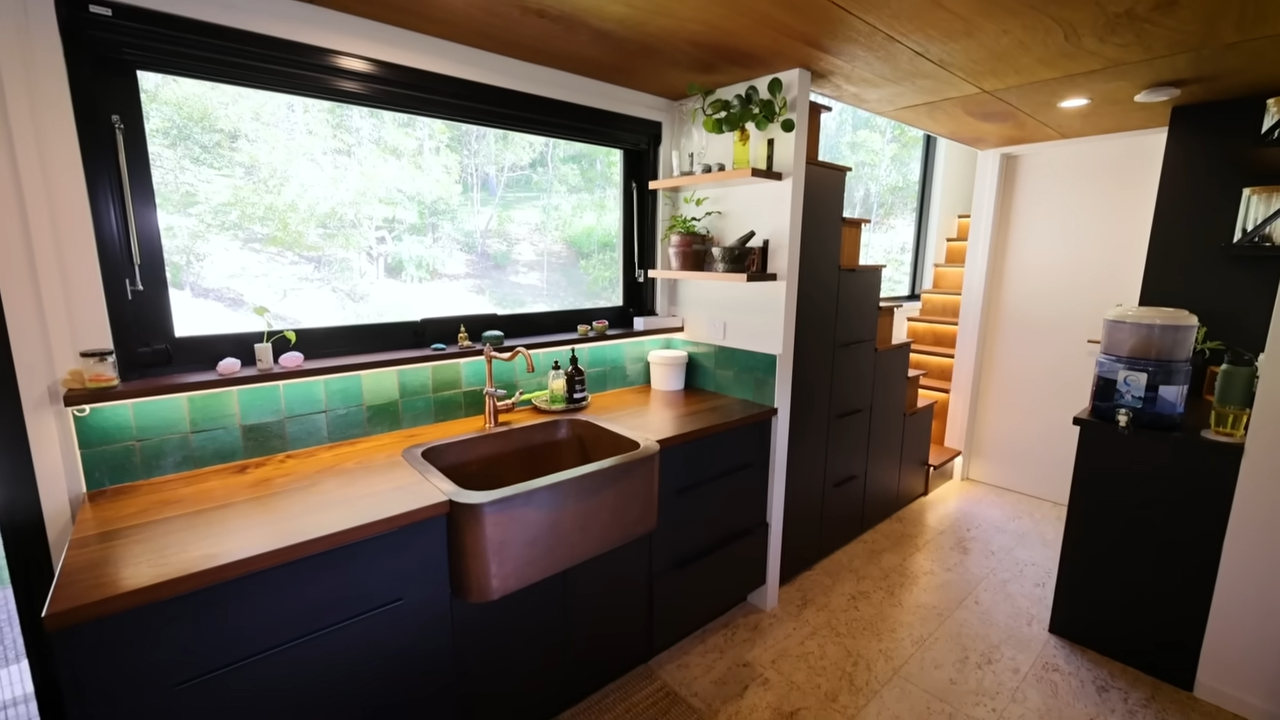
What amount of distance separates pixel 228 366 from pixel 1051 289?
4.13m

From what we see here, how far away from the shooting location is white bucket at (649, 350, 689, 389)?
247 centimetres

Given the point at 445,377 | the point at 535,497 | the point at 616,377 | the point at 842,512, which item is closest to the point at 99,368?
the point at 445,377

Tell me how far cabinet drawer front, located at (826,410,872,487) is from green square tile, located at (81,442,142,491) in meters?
2.53

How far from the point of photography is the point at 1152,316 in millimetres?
2049

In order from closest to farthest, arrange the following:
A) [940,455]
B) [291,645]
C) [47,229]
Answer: [291,645] → [47,229] → [940,455]

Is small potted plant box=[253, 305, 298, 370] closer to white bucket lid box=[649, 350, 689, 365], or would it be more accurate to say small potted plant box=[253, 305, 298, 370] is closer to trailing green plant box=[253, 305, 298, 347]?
trailing green plant box=[253, 305, 298, 347]

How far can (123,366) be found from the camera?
149 cm

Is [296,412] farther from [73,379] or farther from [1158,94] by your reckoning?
[1158,94]

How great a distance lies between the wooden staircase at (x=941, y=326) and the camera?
3873 mm

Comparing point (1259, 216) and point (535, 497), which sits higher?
point (1259, 216)

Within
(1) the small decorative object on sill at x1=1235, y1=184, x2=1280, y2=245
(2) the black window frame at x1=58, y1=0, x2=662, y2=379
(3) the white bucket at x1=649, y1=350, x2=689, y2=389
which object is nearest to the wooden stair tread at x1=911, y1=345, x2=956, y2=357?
(1) the small decorative object on sill at x1=1235, y1=184, x2=1280, y2=245

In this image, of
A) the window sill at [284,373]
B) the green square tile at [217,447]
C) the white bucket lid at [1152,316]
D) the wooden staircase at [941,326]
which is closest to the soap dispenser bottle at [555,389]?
the window sill at [284,373]

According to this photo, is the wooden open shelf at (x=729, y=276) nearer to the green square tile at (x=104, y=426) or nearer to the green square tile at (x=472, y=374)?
the green square tile at (x=472, y=374)

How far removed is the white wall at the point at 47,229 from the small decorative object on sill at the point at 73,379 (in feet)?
0.06
